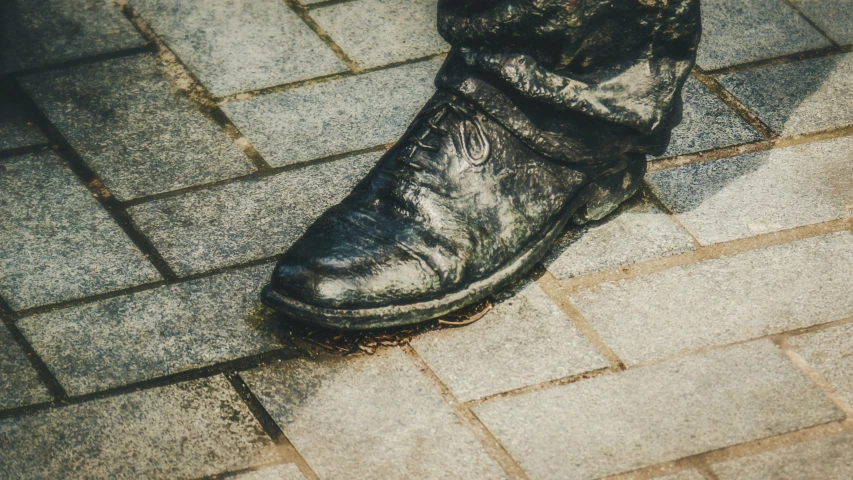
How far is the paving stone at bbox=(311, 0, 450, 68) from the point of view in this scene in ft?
10.1

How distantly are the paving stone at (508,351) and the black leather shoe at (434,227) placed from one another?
6cm

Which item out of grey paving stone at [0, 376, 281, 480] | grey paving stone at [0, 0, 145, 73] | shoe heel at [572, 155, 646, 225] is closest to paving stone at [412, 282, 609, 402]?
shoe heel at [572, 155, 646, 225]

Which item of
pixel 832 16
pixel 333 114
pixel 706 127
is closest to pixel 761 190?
pixel 706 127

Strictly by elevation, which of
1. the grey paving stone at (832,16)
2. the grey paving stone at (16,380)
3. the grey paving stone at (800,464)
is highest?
the grey paving stone at (832,16)

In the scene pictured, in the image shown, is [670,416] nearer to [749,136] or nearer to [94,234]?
[749,136]

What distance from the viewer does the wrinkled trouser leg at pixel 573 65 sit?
2154mm

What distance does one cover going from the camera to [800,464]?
1.86 m

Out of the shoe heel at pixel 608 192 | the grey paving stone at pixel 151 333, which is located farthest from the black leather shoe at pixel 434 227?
the grey paving stone at pixel 151 333

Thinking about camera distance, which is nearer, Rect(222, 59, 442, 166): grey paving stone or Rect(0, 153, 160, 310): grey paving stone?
Rect(0, 153, 160, 310): grey paving stone

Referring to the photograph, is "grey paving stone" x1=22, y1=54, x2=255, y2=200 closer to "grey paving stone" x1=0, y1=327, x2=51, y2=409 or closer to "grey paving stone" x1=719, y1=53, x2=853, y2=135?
"grey paving stone" x1=0, y1=327, x2=51, y2=409

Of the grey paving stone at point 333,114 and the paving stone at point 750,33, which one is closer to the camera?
the grey paving stone at point 333,114

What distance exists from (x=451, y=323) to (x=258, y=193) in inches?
26.2

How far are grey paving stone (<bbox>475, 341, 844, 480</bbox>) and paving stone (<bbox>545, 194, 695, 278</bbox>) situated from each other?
1.09ft

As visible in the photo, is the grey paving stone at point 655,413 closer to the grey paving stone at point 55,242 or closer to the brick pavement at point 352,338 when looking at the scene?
the brick pavement at point 352,338
